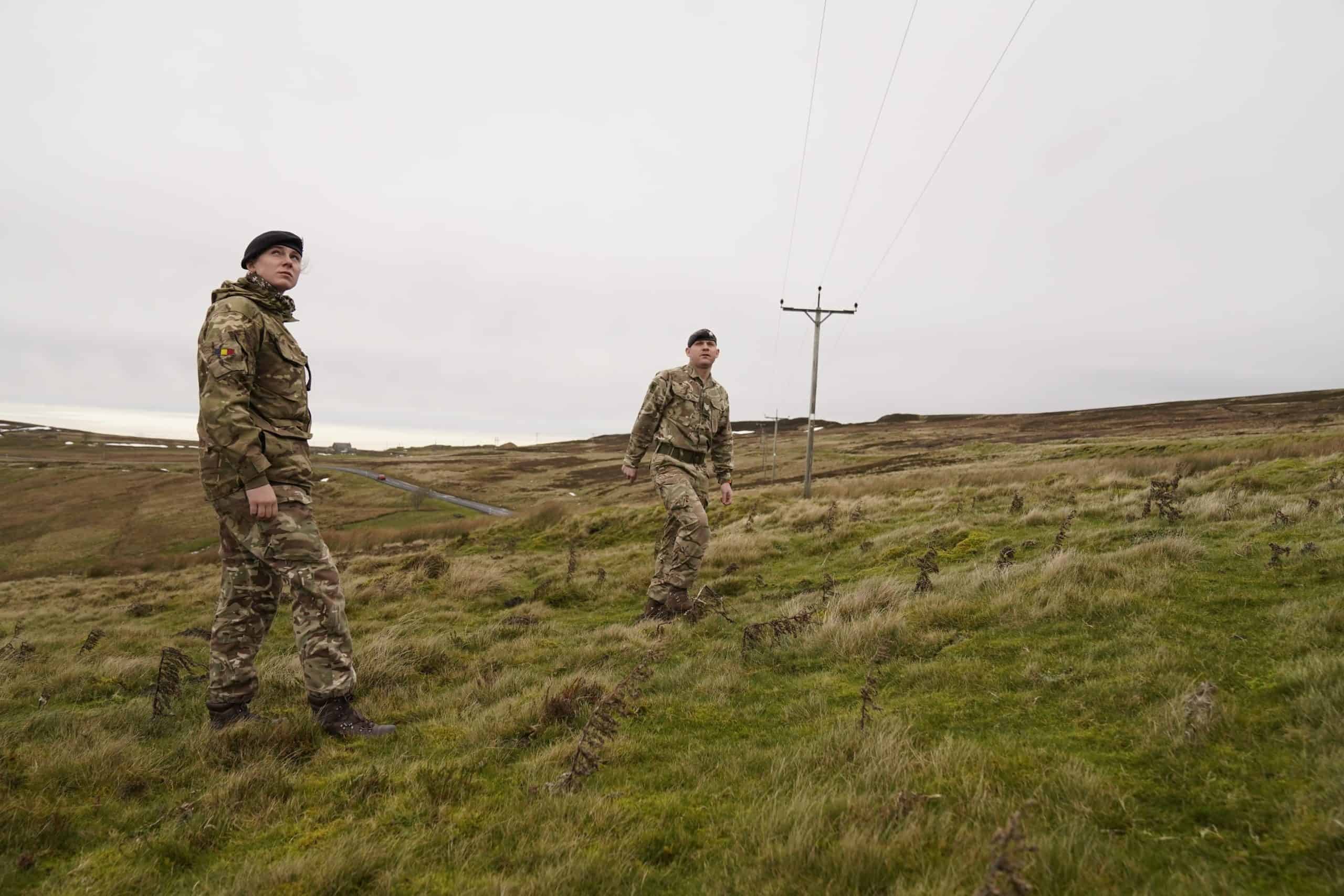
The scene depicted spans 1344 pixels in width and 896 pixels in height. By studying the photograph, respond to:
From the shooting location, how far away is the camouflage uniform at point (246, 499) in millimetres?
3955

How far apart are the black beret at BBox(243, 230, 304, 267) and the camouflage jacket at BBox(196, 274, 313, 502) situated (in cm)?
15

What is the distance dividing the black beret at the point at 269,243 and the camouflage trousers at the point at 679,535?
157 inches

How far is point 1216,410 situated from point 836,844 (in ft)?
283

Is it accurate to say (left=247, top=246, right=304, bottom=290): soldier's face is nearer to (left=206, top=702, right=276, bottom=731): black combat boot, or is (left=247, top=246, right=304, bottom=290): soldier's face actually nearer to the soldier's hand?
the soldier's hand

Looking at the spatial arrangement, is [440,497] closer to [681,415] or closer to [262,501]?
[681,415]

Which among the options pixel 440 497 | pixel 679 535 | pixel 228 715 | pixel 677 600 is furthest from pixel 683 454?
pixel 440 497

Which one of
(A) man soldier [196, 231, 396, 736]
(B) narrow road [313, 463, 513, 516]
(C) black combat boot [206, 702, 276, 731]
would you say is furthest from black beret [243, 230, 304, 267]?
(B) narrow road [313, 463, 513, 516]

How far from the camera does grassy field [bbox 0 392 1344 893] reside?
232 centimetres

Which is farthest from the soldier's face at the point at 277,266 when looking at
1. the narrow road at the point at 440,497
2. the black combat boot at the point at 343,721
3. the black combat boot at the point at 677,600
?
the narrow road at the point at 440,497

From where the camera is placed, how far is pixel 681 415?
7.49 m

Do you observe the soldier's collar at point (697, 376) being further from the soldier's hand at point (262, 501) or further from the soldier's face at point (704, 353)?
the soldier's hand at point (262, 501)

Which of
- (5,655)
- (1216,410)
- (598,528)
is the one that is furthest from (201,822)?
(1216,410)

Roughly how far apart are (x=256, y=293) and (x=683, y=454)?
4.53 metres

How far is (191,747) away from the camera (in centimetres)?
377
